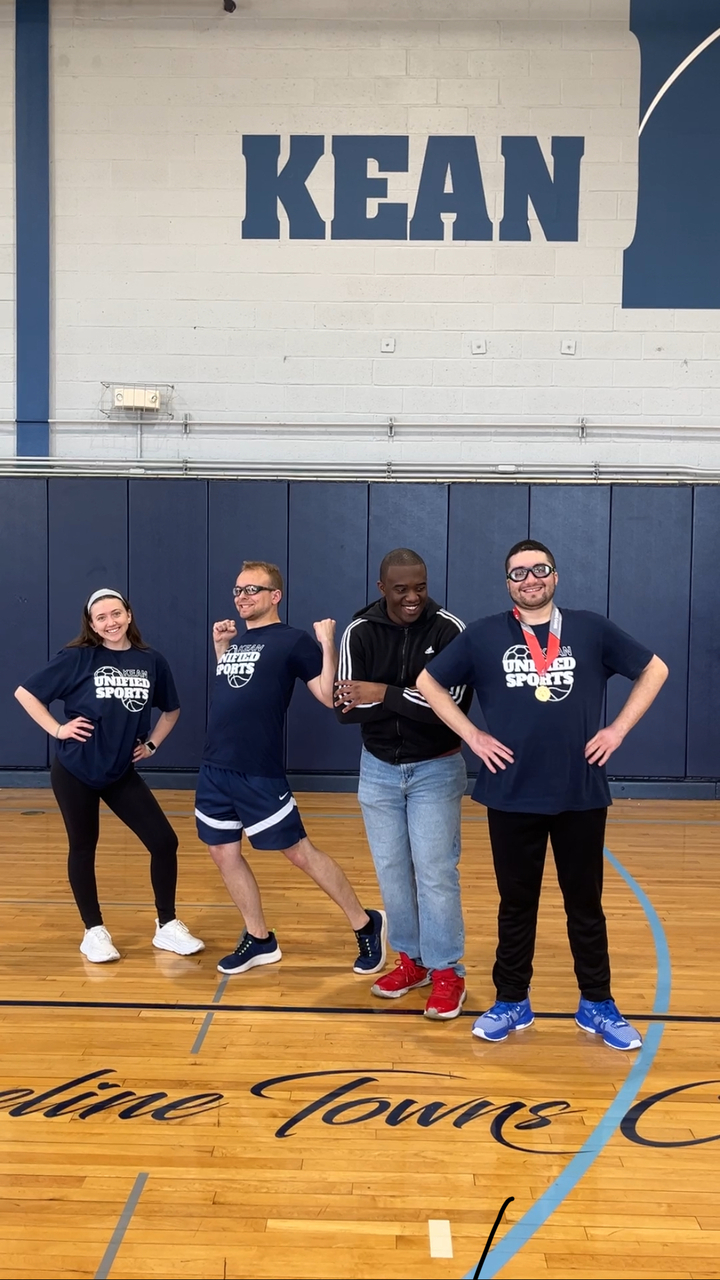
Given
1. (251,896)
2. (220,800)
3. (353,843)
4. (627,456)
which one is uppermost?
(627,456)

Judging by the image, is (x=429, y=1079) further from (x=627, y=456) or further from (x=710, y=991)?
(x=627, y=456)

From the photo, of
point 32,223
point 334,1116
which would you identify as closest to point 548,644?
point 334,1116

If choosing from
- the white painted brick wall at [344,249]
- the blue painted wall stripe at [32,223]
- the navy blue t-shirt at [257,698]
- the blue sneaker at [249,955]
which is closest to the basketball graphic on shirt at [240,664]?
the navy blue t-shirt at [257,698]

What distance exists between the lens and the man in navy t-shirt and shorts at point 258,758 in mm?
4406

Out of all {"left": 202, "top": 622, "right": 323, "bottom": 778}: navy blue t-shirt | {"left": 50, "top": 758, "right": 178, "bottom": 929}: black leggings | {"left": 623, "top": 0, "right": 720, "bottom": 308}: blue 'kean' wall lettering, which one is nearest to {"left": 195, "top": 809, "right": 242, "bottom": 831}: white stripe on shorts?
{"left": 202, "top": 622, "right": 323, "bottom": 778}: navy blue t-shirt

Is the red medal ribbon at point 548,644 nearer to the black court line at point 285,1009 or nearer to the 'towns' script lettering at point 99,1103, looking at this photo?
the black court line at point 285,1009

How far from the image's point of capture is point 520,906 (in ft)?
12.6

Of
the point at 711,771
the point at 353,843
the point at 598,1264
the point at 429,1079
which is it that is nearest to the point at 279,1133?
the point at 429,1079

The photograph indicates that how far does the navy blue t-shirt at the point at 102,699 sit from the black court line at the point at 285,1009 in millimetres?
943

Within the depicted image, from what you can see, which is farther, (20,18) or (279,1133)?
(20,18)

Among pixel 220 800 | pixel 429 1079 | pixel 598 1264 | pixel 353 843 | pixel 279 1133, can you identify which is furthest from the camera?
pixel 353 843

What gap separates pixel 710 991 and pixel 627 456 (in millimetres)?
5321

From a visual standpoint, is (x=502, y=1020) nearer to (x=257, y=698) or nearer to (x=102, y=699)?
(x=257, y=698)

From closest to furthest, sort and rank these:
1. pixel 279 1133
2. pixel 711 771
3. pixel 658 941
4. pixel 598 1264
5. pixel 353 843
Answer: pixel 598 1264, pixel 279 1133, pixel 658 941, pixel 353 843, pixel 711 771
